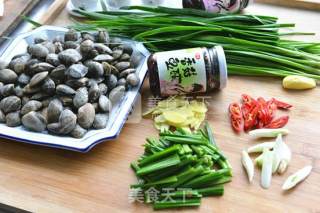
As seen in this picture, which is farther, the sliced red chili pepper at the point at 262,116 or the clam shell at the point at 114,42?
Result: the clam shell at the point at 114,42

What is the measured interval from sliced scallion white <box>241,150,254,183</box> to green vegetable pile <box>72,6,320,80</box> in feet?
0.87

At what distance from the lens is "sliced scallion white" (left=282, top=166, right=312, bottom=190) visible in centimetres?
94

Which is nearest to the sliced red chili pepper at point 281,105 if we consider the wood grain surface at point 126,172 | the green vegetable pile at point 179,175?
the wood grain surface at point 126,172

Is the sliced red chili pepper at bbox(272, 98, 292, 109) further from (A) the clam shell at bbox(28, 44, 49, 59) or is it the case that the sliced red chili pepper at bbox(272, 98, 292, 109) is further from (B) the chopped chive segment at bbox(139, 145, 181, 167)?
(A) the clam shell at bbox(28, 44, 49, 59)

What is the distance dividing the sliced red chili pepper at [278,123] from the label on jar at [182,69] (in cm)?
18

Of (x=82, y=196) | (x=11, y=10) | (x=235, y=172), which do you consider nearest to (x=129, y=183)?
(x=82, y=196)

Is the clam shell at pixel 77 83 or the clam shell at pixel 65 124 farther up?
the clam shell at pixel 77 83

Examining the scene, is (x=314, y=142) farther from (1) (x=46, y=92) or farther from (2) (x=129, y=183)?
(1) (x=46, y=92)

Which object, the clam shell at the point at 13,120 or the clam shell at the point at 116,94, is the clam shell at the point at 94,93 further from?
the clam shell at the point at 13,120

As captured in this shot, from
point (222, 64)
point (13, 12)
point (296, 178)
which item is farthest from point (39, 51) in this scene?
point (296, 178)

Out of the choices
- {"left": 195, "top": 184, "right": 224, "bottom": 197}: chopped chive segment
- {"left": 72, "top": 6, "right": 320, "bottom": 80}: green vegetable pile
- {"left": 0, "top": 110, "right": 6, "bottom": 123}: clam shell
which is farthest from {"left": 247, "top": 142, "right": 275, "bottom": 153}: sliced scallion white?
{"left": 0, "top": 110, "right": 6, "bottom": 123}: clam shell

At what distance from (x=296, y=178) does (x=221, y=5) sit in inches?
21.7

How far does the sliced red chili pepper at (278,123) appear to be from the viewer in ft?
3.45

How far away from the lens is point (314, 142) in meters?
1.03
